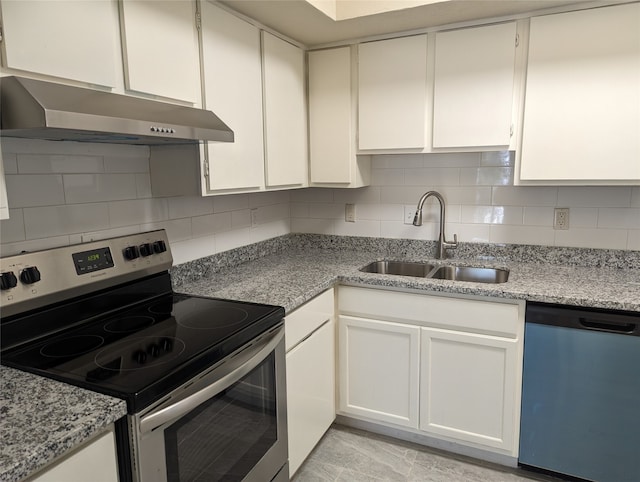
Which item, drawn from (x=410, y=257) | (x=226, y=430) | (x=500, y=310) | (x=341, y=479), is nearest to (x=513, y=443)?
(x=500, y=310)

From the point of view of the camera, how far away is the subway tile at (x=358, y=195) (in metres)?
2.77

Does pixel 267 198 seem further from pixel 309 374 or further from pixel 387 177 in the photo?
pixel 309 374

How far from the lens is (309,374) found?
203cm

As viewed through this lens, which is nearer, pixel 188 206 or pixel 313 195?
pixel 188 206

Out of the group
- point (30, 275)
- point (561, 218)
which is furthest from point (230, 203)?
point (561, 218)

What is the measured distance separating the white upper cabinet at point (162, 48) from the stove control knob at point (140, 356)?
83cm

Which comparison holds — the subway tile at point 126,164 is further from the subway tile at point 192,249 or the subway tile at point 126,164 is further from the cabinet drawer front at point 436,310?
the cabinet drawer front at point 436,310

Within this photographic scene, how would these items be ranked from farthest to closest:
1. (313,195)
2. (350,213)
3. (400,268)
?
(313,195)
(350,213)
(400,268)

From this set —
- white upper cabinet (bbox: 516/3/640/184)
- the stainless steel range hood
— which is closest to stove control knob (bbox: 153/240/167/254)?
the stainless steel range hood

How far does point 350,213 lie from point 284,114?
82 centimetres

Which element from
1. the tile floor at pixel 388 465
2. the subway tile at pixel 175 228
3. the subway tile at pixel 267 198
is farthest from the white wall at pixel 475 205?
the tile floor at pixel 388 465

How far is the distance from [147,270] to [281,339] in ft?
2.01

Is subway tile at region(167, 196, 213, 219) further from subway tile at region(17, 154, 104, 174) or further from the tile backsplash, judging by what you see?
subway tile at region(17, 154, 104, 174)

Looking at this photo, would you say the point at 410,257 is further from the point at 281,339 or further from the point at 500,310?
the point at 281,339
